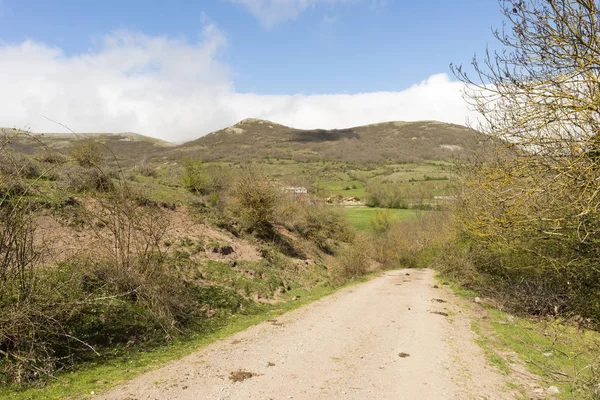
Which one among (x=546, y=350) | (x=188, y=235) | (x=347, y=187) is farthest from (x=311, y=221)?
(x=347, y=187)

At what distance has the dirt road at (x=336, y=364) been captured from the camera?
602cm

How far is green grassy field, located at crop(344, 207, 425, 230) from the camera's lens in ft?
204

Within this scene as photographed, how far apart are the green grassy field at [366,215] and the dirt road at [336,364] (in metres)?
47.0

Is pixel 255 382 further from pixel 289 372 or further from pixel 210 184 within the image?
pixel 210 184

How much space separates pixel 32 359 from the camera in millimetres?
6051

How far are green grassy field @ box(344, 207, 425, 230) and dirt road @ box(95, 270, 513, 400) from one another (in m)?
47.0

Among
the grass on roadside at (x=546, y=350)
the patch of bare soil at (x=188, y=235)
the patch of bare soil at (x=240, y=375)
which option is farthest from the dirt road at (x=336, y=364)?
the patch of bare soil at (x=188, y=235)

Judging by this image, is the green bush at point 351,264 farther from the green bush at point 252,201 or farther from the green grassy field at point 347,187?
the green grassy field at point 347,187

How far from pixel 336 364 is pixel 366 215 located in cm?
6711

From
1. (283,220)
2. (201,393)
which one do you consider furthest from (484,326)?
(283,220)

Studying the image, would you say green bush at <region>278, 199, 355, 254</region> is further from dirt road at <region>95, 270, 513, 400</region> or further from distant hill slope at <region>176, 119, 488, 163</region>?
distant hill slope at <region>176, 119, 488, 163</region>

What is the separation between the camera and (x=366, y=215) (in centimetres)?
7294

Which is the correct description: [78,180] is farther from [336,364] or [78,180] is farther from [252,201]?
[336,364]

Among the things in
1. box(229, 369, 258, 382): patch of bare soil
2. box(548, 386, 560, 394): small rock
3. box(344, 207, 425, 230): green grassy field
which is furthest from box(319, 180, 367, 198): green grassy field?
box(229, 369, 258, 382): patch of bare soil
